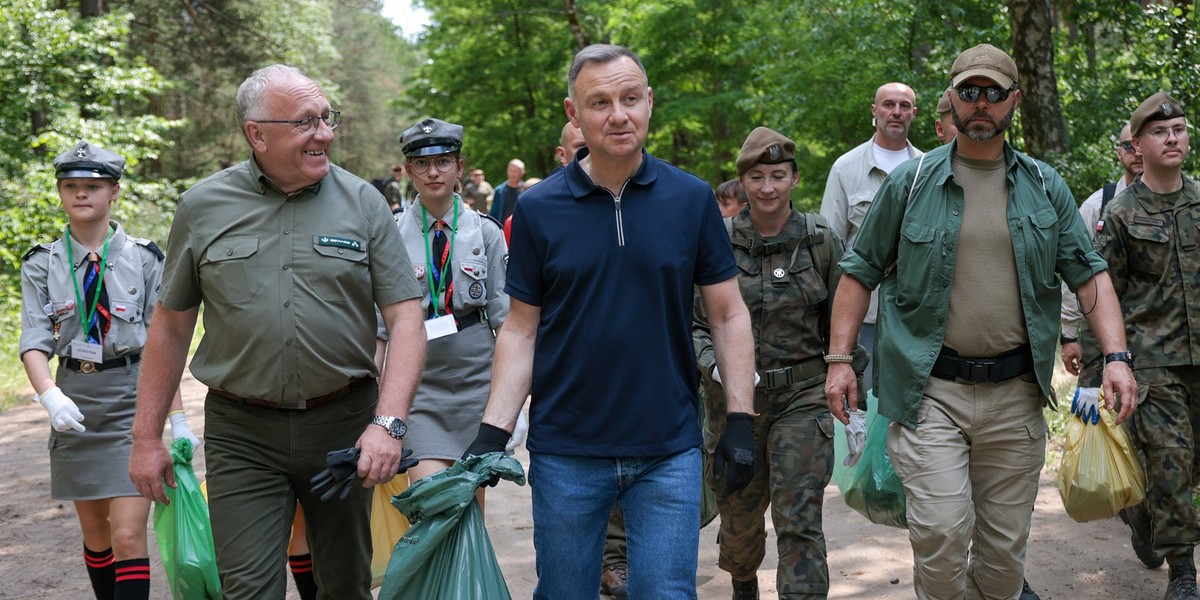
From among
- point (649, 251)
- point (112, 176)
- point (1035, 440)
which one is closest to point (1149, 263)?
point (1035, 440)

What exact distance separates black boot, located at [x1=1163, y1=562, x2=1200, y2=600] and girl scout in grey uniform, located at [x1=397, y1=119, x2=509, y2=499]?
3.23 meters

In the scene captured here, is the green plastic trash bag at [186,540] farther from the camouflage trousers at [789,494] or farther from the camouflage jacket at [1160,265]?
the camouflage jacket at [1160,265]

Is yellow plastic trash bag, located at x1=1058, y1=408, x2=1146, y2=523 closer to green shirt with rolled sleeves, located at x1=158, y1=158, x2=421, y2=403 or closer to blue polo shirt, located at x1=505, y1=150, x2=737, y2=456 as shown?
blue polo shirt, located at x1=505, y1=150, x2=737, y2=456

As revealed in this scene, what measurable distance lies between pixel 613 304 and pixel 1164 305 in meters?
3.36

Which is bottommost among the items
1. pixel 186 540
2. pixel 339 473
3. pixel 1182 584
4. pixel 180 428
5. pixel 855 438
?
pixel 1182 584

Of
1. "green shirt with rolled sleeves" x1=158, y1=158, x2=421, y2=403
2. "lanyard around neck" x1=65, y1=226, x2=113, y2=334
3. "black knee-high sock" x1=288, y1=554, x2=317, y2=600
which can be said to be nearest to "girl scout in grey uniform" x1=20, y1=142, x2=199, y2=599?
"lanyard around neck" x1=65, y1=226, x2=113, y2=334

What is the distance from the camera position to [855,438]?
5.27 metres

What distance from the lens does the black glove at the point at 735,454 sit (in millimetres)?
3605

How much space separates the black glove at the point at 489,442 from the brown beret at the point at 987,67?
219 cm

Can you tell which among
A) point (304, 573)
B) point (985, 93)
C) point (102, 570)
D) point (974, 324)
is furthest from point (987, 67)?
point (102, 570)

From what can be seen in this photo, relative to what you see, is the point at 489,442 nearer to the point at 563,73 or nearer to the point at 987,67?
the point at 987,67

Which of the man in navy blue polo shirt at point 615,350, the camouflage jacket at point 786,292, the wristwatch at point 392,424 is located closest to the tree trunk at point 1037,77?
the camouflage jacket at point 786,292

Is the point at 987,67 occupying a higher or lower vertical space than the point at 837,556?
higher

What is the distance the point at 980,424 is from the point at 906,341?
16.1 inches
